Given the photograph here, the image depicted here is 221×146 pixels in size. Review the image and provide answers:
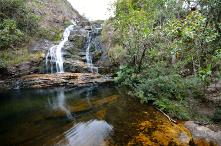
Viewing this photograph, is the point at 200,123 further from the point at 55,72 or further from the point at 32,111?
the point at 55,72

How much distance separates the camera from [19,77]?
10.4 meters

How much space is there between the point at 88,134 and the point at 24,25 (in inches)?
648

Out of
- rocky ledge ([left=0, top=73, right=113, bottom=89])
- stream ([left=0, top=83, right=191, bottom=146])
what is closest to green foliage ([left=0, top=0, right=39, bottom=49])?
rocky ledge ([left=0, top=73, right=113, bottom=89])

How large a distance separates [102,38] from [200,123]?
1547 cm

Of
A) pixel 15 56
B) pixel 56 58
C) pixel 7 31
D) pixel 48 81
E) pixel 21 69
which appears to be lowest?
pixel 48 81

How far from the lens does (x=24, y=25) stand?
539 inches

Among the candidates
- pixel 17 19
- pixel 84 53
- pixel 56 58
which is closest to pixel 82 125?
pixel 56 58

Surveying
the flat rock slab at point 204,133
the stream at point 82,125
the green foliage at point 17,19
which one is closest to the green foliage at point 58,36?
the green foliage at point 17,19

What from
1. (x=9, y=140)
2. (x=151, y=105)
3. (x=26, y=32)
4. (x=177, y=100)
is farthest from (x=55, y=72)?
(x=177, y=100)

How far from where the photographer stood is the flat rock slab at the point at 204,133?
2.50m

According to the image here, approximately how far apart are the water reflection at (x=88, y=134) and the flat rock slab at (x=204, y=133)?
7.28ft

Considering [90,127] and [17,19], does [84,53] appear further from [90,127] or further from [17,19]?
[90,127]

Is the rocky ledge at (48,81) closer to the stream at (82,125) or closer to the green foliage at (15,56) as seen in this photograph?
the green foliage at (15,56)

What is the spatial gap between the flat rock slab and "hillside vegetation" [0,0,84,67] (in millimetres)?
11206
